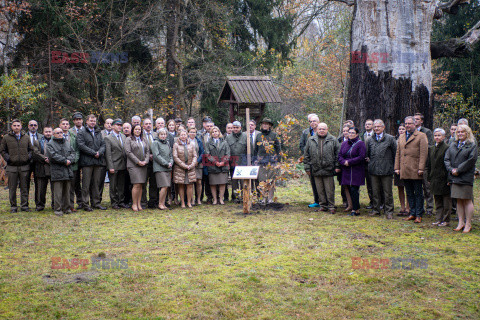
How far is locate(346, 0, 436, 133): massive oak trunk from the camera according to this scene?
31.7 ft

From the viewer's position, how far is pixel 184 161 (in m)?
9.52

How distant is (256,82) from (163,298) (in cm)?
718

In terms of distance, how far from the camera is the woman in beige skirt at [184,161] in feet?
30.9

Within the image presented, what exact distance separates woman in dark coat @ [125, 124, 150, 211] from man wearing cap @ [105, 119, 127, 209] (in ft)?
0.76

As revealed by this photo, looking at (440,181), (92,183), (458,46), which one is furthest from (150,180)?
(458,46)

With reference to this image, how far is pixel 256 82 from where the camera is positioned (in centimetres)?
1047

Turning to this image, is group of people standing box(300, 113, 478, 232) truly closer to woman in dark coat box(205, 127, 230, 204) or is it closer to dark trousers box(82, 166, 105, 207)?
woman in dark coat box(205, 127, 230, 204)

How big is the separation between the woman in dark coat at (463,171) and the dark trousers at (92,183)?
22.4 feet

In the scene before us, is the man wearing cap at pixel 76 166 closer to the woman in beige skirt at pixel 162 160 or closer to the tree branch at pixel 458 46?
the woman in beige skirt at pixel 162 160

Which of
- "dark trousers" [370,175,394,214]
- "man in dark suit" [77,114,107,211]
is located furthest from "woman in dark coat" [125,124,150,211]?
"dark trousers" [370,175,394,214]

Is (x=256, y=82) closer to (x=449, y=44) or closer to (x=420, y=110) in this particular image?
(x=420, y=110)

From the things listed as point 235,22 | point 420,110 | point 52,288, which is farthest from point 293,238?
point 235,22

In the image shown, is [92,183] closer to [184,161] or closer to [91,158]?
[91,158]

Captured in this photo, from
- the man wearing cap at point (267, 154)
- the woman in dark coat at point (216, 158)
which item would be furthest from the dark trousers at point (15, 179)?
the man wearing cap at point (267, 154)
